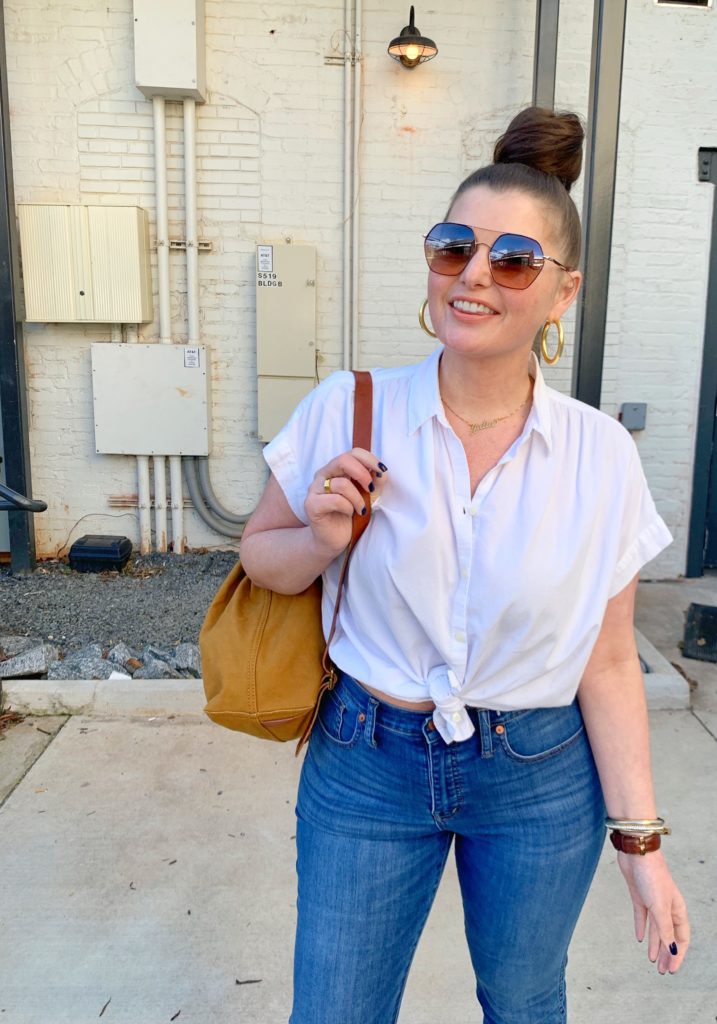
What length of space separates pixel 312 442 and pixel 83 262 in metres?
4.39

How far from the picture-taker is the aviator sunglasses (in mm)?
1216

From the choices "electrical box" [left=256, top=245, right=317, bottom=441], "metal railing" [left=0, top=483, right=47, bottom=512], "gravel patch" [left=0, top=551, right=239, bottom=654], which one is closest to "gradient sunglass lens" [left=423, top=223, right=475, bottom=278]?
"metal railing" [left=0, top=483, right=47, bottom=512]

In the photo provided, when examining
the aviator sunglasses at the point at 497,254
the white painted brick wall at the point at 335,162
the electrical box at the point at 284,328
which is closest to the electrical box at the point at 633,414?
the white painted brick wall at the point at 335,162

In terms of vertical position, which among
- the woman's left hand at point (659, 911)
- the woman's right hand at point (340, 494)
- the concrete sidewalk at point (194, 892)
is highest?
the woman's right hand at point (340, 494)

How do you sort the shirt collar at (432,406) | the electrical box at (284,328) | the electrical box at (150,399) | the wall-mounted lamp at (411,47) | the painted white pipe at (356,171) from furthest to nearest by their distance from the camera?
the electrical box at (150,399) → the electrical box at (284,328) → the painted white pipe at (356,171) → the wall-mounted lamp at (411,47) → the shirt collar at (432,406)

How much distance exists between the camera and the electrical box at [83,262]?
506 cm

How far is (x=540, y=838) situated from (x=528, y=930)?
15 centimetres

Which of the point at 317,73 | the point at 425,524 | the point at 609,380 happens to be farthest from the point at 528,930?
the point at 317,73

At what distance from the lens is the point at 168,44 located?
15.9 ft

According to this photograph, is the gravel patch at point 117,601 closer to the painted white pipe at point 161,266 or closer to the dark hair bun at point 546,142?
the painted white pipe at point 161,266

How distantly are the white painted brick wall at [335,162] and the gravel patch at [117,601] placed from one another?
728mm

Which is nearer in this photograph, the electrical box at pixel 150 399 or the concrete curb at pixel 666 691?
the concrete curb at pixel 666 691

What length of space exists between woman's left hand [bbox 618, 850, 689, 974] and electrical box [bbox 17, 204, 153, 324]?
4.66 meters

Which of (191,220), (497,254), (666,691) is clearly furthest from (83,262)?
(497,254)
